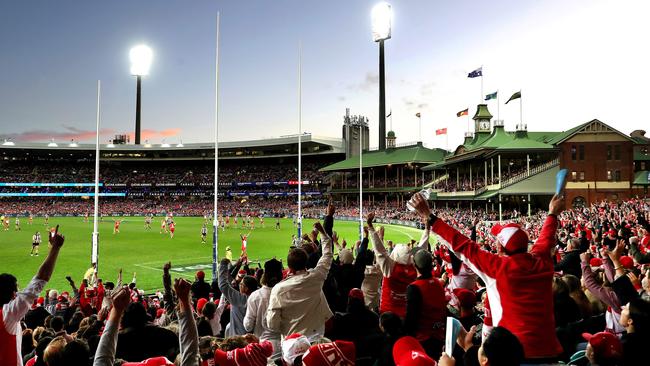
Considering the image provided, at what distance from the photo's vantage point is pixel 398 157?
249 ft

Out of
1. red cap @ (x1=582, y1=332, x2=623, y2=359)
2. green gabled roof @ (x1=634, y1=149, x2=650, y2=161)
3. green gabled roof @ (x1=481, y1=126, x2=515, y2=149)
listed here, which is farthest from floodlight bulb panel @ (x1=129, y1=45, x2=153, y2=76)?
red cap @ (x1=582, y1=332, x2=623, y2=359)

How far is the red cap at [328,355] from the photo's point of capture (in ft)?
10.1

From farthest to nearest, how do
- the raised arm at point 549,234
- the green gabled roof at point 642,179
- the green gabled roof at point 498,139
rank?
the green gabled roof at point 498,139, the green gabled roof at point 642,179, the raised arm at point 549,234

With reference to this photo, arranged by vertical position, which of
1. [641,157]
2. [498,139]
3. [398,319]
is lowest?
[398,319]

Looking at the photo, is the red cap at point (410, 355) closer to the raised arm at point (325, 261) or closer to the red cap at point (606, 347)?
the red cap at point (606, 347)

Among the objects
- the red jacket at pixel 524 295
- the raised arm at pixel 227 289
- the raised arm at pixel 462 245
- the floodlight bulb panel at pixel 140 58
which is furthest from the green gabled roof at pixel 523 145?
the red jacket at pixel 524 295

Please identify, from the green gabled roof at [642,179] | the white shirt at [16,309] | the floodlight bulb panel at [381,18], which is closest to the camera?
the white shirt at [16,309]

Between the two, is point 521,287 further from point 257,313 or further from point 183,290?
point 257,313

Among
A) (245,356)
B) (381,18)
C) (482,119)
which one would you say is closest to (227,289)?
(245,356)

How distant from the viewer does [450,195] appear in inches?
2186

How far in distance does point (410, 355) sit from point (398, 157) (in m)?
74.0

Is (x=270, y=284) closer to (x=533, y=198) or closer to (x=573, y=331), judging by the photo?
(x=573, y=331)

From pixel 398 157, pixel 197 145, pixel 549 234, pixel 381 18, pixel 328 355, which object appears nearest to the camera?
pixel 328 355

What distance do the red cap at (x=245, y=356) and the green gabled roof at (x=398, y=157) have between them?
6888cm
